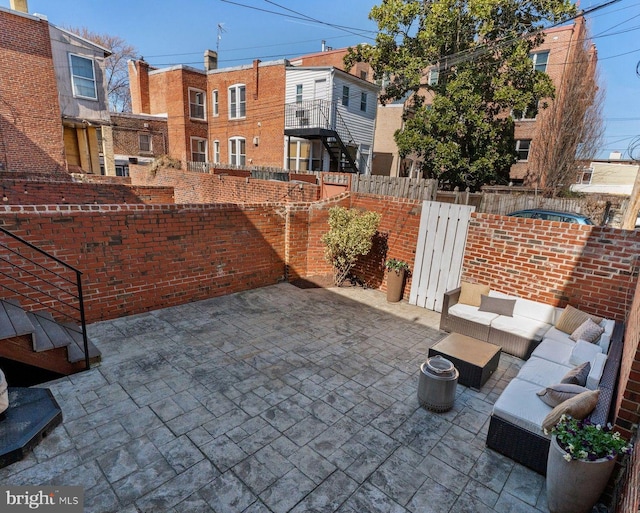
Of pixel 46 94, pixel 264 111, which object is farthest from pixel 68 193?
pixel 264 111

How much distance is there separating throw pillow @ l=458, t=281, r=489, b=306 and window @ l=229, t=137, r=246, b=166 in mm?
18386

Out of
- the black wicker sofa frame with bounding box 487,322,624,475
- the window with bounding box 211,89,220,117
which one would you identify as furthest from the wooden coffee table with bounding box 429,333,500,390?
the window with bounding box 211,89,220,117

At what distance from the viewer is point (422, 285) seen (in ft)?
22.0

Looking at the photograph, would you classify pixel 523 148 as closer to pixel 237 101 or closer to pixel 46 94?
pixel 237 101

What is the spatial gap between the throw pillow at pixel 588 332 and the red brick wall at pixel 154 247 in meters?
5.48

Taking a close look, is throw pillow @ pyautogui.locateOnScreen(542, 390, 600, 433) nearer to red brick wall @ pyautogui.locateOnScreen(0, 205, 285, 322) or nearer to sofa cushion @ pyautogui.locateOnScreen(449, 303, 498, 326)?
sofa cushion @ pyautogui.locateOnScreen(449, 303, 498, 326)

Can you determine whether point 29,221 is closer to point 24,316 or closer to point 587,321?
point 24,316

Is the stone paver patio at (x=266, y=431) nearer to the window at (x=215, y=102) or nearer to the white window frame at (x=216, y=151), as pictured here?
the white window frame at (x=216, y=151)

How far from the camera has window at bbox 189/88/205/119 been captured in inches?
854

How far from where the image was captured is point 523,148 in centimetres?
1989

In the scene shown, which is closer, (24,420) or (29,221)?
(24,420)

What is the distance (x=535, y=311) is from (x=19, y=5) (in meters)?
21.6

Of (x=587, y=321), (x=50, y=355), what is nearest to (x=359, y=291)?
(x=587, y=321)

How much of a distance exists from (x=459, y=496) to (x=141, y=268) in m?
5.34
